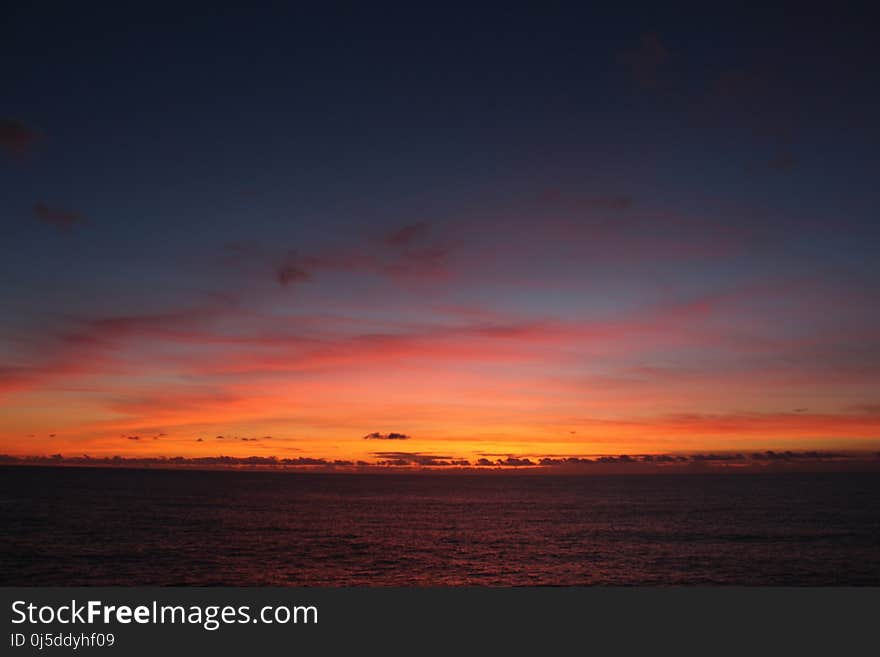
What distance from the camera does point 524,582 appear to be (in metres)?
53.2

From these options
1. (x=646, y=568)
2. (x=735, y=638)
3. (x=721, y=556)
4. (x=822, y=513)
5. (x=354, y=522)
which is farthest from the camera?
(x=822, y=513)

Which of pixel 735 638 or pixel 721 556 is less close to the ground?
pixel 735 638

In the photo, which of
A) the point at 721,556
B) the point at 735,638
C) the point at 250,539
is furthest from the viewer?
the point at 250,539

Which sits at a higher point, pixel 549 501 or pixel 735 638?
pixel 735 638

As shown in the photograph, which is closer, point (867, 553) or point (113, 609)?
point (113, 609)

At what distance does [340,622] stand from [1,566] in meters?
47.8

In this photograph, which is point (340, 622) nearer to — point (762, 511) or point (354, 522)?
point (354, 522)

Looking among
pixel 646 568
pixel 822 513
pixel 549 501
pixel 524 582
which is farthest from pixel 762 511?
pixel 524 582

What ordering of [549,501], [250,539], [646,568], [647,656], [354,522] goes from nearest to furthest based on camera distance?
1. [647,656]
2. [646,568]
3. [250,539]
4. [354,522]
5. [549,501]

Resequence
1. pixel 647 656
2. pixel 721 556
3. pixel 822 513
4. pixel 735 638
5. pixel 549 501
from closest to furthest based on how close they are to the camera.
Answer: pixel 647 656 < pixel 735 638 < pixel 721 556 < pixel 822 513 < pixel 549 501

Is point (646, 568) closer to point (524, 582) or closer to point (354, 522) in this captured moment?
point (524, 582)

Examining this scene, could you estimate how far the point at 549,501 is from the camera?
474ft

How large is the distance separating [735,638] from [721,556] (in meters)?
46.8

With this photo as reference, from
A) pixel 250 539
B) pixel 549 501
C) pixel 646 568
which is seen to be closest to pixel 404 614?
pixel 646 568
